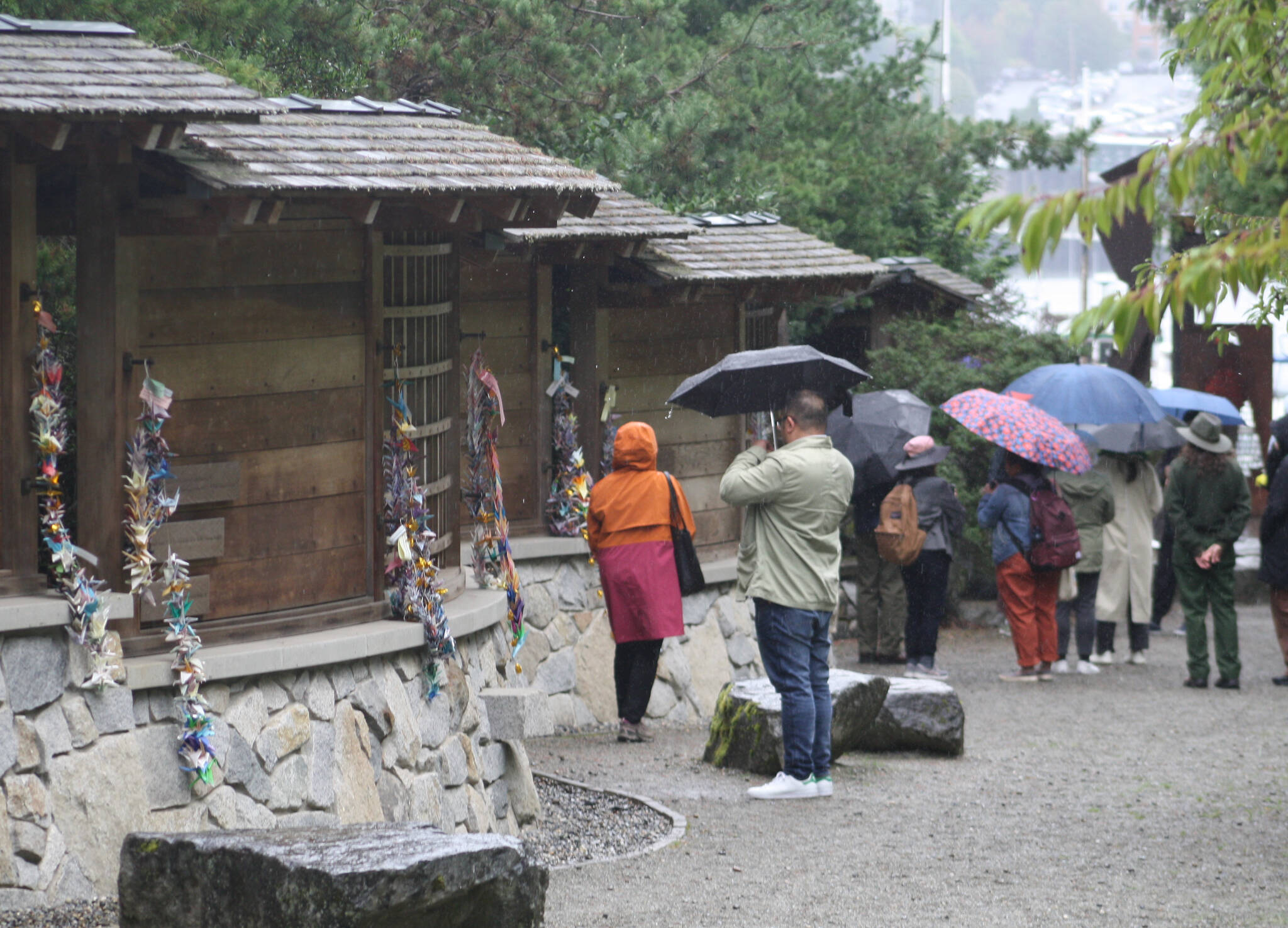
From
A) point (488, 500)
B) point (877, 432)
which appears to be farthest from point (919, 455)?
point (488, 500)

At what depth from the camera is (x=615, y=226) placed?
970 cm

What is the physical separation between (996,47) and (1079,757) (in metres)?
119

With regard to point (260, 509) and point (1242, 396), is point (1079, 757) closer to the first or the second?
point (260, 509)

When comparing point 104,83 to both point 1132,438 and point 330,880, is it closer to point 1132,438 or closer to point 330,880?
point 330,880

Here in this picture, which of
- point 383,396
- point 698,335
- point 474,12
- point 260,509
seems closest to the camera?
point 260,509

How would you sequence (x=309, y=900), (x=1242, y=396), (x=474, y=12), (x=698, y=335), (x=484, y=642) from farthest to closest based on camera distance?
(x=1242, y=396)
(x=474, y=12)
(x=698, y=335)
(x=484, y=642)
(x=309, y=900)

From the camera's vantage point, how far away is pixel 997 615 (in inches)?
604

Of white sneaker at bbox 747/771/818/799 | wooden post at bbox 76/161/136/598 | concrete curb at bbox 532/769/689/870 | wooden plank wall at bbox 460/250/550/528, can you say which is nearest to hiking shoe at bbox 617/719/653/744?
concrete curb at bbox 532/769/689/870

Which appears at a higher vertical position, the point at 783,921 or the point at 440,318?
the point at 440,318

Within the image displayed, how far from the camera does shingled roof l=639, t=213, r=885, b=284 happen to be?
34.0 feet

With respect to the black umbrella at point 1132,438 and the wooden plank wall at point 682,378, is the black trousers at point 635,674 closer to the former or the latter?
the wooden plank wall at point 682,378

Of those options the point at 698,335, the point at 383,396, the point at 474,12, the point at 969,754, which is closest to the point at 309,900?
the point at 383,396

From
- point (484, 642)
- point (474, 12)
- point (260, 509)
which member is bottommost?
point (484, 642)

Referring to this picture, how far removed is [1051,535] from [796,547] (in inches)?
175
